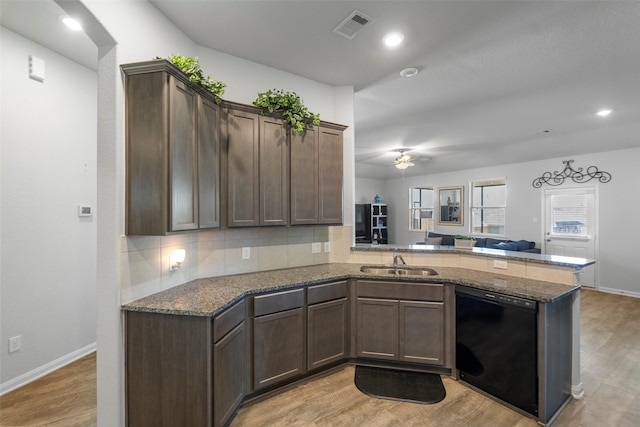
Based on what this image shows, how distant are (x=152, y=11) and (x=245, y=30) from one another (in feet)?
2.22

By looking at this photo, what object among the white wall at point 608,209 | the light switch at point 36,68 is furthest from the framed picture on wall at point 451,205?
the light switch at point 36,68

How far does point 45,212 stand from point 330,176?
8.78ft

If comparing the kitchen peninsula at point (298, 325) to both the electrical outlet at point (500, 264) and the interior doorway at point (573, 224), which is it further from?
the interior doorway at point (573, 224)

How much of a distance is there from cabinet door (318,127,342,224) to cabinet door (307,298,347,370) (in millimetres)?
864

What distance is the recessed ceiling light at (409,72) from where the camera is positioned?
3006mm

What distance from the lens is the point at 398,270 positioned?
3174mm

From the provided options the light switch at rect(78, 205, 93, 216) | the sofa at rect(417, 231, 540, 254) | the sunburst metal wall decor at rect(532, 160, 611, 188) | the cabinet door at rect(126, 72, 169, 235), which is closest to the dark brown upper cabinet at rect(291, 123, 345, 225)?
the cabinet door at rect(126, 72, 169, 235)

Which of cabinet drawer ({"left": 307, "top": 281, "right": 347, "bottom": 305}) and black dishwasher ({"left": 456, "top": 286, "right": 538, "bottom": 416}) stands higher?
cabinet drawer ({"left": 307, "top": 281, "right": 347, "bottom": 305})

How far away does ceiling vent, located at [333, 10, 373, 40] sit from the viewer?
2.25 metres

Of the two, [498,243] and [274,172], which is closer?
[274,172]

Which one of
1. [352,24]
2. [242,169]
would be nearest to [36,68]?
[242,169]

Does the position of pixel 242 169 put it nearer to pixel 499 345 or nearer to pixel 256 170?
pixel 256 170

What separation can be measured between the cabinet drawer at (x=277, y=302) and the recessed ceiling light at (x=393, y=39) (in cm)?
227

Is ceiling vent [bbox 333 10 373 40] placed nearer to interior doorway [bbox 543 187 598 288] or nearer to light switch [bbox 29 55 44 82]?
light switch [bbox 29 55 44 82]
